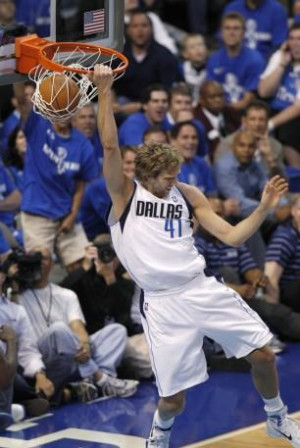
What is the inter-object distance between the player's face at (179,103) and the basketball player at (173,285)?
5.07 meters

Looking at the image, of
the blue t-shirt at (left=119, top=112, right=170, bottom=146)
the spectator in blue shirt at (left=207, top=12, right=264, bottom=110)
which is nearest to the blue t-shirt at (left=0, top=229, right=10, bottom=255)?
the blue t-shirt at (left=119, top=112, right=170, bottom=146)

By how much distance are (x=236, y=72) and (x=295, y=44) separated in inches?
38.5

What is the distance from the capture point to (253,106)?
42.1 ft

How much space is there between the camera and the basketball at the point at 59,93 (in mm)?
7820

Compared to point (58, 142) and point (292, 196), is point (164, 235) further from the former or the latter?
point (292, 196)

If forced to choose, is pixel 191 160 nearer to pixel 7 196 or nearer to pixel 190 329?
pixel 7 196

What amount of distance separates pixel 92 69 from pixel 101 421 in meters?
2.72

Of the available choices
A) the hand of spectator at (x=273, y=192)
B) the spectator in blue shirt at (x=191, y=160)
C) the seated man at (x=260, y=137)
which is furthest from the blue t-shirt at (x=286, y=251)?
the hand of spectator at (x=273, y=192)

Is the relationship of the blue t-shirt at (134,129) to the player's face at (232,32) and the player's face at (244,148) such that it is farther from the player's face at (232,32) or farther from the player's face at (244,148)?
the player's face at (232,32)

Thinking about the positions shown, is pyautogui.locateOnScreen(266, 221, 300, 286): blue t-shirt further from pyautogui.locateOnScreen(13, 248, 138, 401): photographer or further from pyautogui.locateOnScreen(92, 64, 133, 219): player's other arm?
pyautogui.locateOnScreen(92, 64, 133, 219): player's other arm

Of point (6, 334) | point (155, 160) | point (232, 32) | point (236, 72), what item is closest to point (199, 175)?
point (236, 72)

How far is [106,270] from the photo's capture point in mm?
10086

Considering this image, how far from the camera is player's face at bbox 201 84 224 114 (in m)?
13.5

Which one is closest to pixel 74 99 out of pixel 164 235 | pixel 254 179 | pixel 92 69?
pixel 92 69
